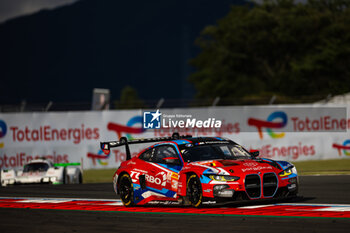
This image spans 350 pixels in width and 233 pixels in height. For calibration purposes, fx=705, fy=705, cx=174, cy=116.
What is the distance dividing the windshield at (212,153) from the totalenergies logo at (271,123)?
1627 centimetres

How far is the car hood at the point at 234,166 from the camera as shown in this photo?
11.6 metres

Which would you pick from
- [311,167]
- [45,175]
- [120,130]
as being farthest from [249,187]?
[120,130]

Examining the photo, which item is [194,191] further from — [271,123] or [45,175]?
[271,123]

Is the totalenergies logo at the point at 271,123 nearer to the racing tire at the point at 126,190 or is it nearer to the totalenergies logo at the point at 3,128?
the totalenergies logo at the point at 3,128

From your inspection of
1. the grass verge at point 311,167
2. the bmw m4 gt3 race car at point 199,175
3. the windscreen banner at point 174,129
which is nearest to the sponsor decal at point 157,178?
the bmw m4 gt3 race car at point 199,175

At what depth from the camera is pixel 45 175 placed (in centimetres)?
2400

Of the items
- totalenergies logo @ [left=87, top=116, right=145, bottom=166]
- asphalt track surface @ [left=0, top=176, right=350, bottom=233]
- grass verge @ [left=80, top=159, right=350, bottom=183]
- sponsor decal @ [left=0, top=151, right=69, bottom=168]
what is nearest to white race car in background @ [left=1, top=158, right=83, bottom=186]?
grass verge @ [left=80, top=159, right=350, bottom=183]

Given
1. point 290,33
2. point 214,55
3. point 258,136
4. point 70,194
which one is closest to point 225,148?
point 70,194

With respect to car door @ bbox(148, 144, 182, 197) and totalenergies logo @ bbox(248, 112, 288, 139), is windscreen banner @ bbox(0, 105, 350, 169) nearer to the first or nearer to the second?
totalenergies logo @ bbox(248, 112, 288, 139)

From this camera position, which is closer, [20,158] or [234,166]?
[234,166]

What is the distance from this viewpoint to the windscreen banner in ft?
95.6

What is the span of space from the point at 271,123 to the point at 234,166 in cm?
1799

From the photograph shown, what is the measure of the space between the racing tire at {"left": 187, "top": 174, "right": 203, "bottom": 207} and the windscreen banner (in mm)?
16964

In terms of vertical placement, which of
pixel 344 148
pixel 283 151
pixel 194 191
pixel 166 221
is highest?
pixel 344 148
